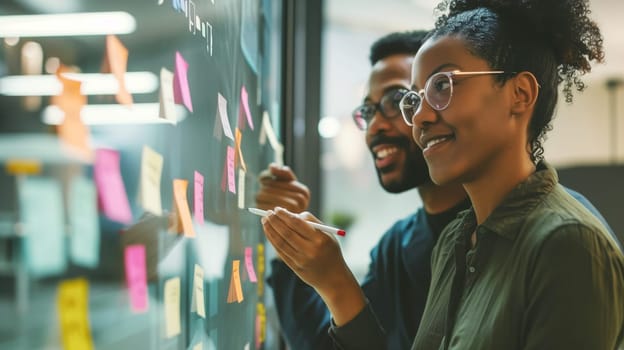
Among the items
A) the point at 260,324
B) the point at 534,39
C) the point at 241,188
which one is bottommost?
the point at 260,324

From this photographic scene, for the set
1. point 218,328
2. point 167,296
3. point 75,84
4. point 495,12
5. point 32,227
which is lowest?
point 218,328

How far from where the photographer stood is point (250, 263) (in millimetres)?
1292

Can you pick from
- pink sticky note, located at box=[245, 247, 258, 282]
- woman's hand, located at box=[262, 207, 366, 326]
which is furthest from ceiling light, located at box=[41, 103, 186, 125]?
pink sticky note, located at box=[245, 247, 258, 282]

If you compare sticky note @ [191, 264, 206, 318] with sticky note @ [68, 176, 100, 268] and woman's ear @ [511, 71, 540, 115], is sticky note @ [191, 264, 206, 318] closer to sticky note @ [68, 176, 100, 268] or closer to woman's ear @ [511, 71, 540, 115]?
sticky note @ [68, 176, 100, 268]

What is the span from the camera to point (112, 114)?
560 mm

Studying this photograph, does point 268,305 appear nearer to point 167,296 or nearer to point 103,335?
point 167,296

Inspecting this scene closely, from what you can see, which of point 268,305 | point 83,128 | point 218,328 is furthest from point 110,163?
point 268,305

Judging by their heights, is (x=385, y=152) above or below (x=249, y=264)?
above

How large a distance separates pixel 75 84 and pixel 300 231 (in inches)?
23.2

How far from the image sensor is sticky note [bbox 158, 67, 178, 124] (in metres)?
0.70

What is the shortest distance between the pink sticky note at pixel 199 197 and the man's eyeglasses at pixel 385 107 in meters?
0.69

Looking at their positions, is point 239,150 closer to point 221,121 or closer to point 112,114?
point 221,121

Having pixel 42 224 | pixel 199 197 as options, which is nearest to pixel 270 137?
pixel 199 197

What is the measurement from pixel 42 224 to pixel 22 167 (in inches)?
1.9
